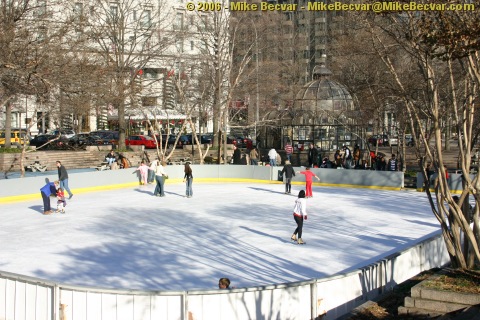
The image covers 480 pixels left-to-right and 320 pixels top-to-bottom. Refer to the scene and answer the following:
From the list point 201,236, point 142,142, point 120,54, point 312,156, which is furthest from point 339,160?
point 142,142

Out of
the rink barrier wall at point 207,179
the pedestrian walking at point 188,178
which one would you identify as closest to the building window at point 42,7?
the rink barrier wall at point 207,179

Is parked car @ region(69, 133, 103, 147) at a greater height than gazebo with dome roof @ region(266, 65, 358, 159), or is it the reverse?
gazebo with dome roof @ region(266, 65, 358, 159)

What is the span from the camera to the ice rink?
13.9m

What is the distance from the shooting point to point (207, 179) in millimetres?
31750

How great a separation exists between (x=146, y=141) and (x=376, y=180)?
71.5 feet

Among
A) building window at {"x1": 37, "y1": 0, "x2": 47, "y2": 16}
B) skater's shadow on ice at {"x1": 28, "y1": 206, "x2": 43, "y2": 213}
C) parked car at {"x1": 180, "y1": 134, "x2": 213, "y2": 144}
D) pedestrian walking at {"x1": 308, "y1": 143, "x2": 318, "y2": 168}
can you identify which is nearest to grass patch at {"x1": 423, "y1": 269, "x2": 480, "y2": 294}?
skater's shadow on ice at {"x1": 28, "y1": 206, "x2": 43, "y2": 213}

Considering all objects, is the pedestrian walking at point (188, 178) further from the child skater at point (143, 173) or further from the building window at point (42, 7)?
the building window at point (42, 7)

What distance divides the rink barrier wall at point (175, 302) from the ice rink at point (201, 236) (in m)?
3.48

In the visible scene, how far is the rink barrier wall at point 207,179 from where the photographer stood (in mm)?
24781

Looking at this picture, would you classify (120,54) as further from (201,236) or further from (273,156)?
(201,236)

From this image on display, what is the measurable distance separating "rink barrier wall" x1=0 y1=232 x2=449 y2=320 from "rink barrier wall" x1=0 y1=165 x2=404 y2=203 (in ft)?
51.8

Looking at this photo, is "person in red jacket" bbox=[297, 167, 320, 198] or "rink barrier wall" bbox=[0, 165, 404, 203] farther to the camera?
"rink barrier wall" bbox=[0, 165, 404, 203]

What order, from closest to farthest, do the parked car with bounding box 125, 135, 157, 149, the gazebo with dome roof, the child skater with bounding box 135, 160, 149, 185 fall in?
the child skater with bounding box 135, 160, 149, 185
the gazebo with dome roof
the parked car with bounding box 125, 135, 157, 149

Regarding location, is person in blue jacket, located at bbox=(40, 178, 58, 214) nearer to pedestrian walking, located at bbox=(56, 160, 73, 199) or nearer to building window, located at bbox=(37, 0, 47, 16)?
pedestrian walking, located at bbox=(56, 160, 73, 199)
